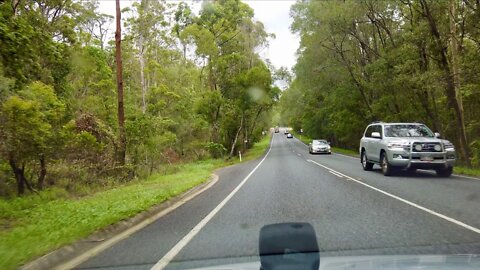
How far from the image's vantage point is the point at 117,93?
26.5 m

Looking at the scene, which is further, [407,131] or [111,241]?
[407,131]

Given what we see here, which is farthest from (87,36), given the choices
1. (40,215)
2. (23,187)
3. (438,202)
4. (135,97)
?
(438,202)

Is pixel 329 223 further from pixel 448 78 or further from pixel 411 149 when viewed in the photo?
pixel 448 78

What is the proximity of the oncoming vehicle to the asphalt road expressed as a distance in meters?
1.83

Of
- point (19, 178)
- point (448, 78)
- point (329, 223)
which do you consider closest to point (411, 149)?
point (448, 78)

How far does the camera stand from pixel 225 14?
4341 centimetres

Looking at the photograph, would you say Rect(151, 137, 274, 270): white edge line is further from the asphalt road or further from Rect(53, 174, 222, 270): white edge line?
Rect(53, 174, 222, 270): white edge line

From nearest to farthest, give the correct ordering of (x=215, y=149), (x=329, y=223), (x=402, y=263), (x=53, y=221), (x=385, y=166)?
(x=402, y=263)
(x=329, y=223)
(x=53, y=221)
(x=385, y=166)
(x=215, y=149)

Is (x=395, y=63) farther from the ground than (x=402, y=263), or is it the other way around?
(x=395, y=63)

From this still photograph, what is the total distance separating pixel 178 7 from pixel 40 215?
37035mm

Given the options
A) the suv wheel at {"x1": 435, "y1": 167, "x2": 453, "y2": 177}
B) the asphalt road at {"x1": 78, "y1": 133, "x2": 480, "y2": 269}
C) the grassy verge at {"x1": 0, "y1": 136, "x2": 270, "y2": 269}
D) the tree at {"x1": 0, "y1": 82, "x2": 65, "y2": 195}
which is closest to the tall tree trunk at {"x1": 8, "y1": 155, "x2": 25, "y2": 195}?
the tree at {"x1": 0, "y1": 82, "x2": 65, "y2": 195}

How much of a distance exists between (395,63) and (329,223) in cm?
2215

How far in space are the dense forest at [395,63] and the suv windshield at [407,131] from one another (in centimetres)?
497

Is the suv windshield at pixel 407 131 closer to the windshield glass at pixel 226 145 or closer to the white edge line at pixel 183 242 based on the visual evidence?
the windshield glass at pixel 226 145
